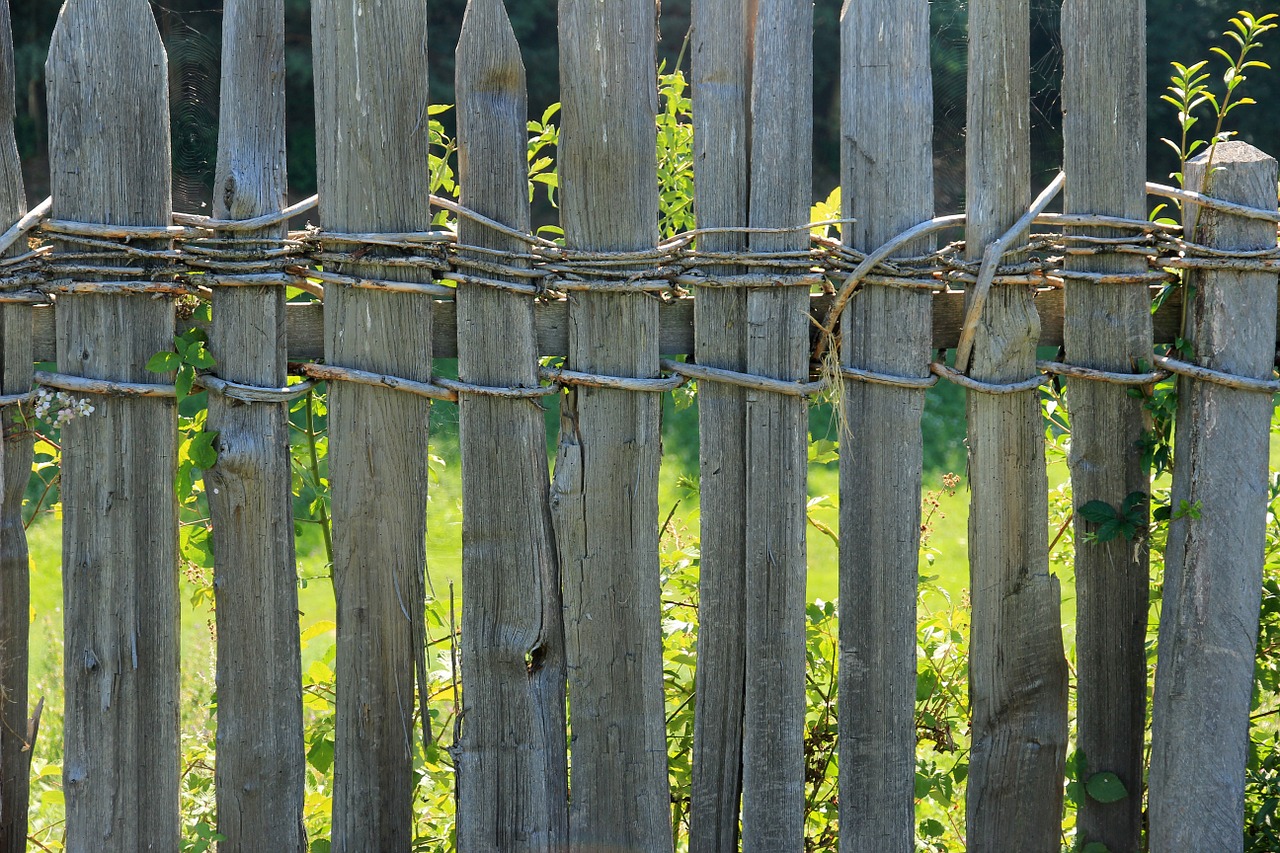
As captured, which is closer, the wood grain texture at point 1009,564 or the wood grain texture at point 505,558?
the wood grain texture at point 505,558

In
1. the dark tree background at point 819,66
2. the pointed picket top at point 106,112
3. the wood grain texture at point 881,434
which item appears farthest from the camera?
the dark tree background at point 819,66

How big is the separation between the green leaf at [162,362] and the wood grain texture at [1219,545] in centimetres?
199

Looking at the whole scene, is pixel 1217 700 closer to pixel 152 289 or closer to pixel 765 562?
pixel 765 562

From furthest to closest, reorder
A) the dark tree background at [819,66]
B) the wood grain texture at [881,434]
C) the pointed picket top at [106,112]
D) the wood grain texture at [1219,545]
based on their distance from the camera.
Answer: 1. the dark tree background at [819,66]
2. the wood grain texture at [1219,545]
3. the wood grain texture at [881,434]
4. the pointed picket top at [106,112]

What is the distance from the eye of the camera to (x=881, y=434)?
224 centimetres

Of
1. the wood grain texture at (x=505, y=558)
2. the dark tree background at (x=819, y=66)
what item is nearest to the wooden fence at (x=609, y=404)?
the wood grain texture at (x=505, y=558)

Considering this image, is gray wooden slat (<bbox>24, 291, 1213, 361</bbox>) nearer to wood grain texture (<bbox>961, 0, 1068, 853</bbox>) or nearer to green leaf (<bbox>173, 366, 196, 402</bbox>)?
wood grain texture (<bbox>961, 0, 1068, 853</bbox>)

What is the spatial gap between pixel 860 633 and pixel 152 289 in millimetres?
1512

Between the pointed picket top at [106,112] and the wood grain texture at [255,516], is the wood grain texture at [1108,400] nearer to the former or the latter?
the wood grain texture at [255,516]

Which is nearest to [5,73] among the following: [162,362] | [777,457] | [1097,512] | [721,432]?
[162,362]

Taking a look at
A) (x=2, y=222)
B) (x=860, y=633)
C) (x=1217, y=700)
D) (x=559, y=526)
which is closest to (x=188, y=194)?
(x=2, y=222)

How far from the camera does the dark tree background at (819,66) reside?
12.6ft

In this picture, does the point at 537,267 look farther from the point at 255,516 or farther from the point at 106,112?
the point at 106,112

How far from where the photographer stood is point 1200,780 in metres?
2.30
